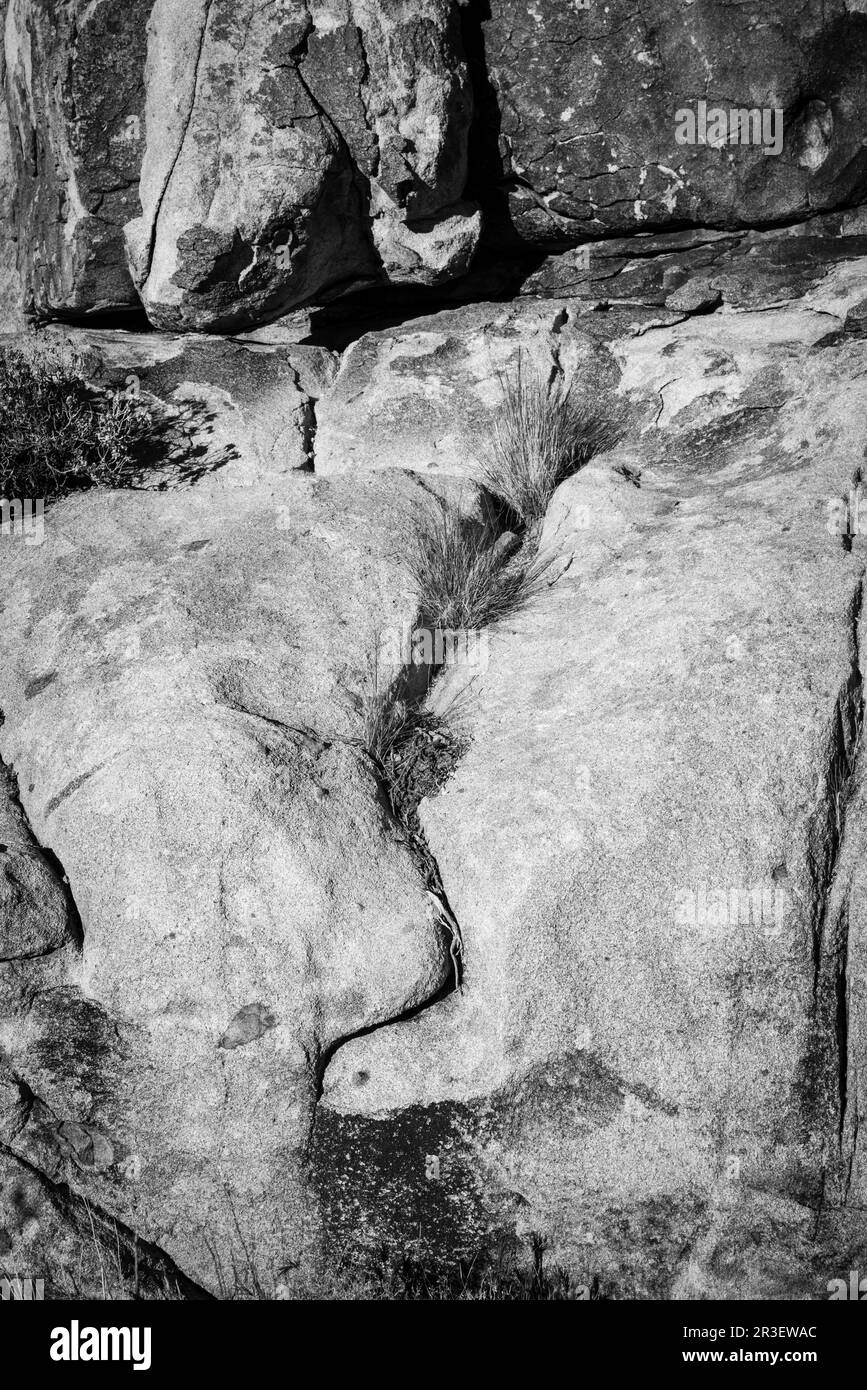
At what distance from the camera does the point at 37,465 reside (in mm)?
5719

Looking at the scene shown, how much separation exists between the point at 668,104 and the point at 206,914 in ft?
17.9

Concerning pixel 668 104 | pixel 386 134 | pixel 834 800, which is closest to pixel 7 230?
pixel 386 134

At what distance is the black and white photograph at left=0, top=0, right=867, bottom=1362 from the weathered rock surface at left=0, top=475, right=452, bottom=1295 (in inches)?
0.6

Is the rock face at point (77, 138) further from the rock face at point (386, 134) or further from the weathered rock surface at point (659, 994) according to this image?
the weathered rock surface at point (659, 994)

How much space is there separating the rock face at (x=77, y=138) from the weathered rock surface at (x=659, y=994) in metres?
4.53

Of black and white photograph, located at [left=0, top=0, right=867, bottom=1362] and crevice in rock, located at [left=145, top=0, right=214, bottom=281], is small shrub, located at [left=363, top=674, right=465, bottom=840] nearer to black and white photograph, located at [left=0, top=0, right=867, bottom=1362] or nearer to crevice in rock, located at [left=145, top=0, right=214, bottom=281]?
black and white photograph, located at [left=0, top=0, right=867, bottom=1362]

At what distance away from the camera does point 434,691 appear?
4801 mm

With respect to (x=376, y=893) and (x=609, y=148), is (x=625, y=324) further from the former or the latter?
(x=376, y=893)

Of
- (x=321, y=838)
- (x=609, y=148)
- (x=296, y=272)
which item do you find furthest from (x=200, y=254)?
(x=321, y=838)

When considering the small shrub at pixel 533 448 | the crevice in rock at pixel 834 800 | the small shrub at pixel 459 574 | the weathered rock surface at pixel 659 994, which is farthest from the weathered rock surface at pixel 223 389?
the crevice in rock at pixel 834 800

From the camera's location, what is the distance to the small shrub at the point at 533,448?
571cm

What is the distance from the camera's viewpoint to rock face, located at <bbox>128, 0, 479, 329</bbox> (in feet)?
20.1

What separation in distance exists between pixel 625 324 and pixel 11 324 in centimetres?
408

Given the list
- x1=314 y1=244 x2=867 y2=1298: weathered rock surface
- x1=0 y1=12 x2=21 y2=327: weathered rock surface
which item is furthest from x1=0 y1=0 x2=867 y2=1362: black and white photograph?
x1=0 y1=12 x2=21 y2=327: weathered rock surface
